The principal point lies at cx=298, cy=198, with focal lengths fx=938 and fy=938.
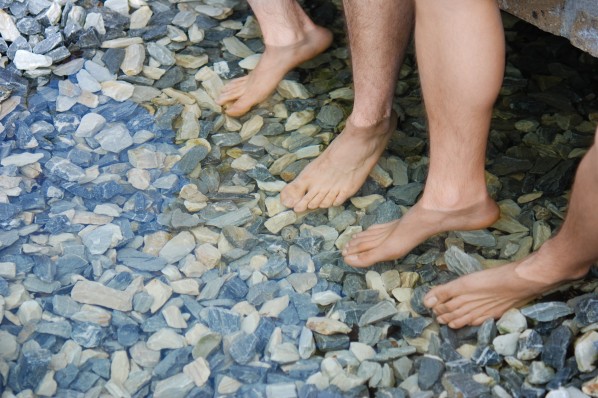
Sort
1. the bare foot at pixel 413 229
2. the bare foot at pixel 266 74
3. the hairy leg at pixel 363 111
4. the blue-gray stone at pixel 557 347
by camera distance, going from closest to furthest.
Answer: the blue-gray stone at pixel 557 347
the bare foot at pixel 413 229
the hairy leg at pixel 363 111
the bare foot at pixel 266 74

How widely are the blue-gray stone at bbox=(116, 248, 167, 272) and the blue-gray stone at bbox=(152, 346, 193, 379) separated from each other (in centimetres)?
27

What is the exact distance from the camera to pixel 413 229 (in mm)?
2031

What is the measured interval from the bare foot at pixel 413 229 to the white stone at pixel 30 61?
112cm

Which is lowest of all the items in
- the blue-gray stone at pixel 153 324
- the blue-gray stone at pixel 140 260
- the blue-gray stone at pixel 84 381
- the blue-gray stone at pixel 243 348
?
the blue-gray stone at pixel 84 381

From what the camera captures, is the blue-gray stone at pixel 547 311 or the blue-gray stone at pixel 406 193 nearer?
the blue-gray stone at pixel 547 311

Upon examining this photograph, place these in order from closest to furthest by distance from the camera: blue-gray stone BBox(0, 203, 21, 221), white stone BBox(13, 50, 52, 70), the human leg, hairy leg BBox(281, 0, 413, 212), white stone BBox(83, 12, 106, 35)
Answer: the human leg → hairy leg BBox(281, 0, 413, 212) → blue-gray stone BBox(0, 203, 21, 221) → white stone BBox(13, 50, 52, 70) → white stone BBox(83, 12, 106, 35)

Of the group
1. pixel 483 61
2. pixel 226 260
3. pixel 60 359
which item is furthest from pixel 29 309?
pixel 483 61

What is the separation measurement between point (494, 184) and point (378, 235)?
360 mm

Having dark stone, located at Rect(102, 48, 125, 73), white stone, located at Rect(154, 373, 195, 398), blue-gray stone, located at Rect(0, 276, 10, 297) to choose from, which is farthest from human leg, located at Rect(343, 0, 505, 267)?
dark stone, located at Rect(102, 48, 125, 73)

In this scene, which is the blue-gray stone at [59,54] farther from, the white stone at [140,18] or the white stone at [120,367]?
the white stone at [120,367]

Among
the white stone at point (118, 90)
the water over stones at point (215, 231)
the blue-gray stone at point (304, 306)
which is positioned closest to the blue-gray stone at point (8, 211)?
the water over stones at point (215, 231)

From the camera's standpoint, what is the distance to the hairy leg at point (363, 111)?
2.11m

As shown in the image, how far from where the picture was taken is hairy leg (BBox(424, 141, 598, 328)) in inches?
67.1

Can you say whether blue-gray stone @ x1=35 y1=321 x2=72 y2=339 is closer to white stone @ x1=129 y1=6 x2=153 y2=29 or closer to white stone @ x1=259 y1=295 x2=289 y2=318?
white stone @ x1=259 y1=295 x2=289 y2=318
